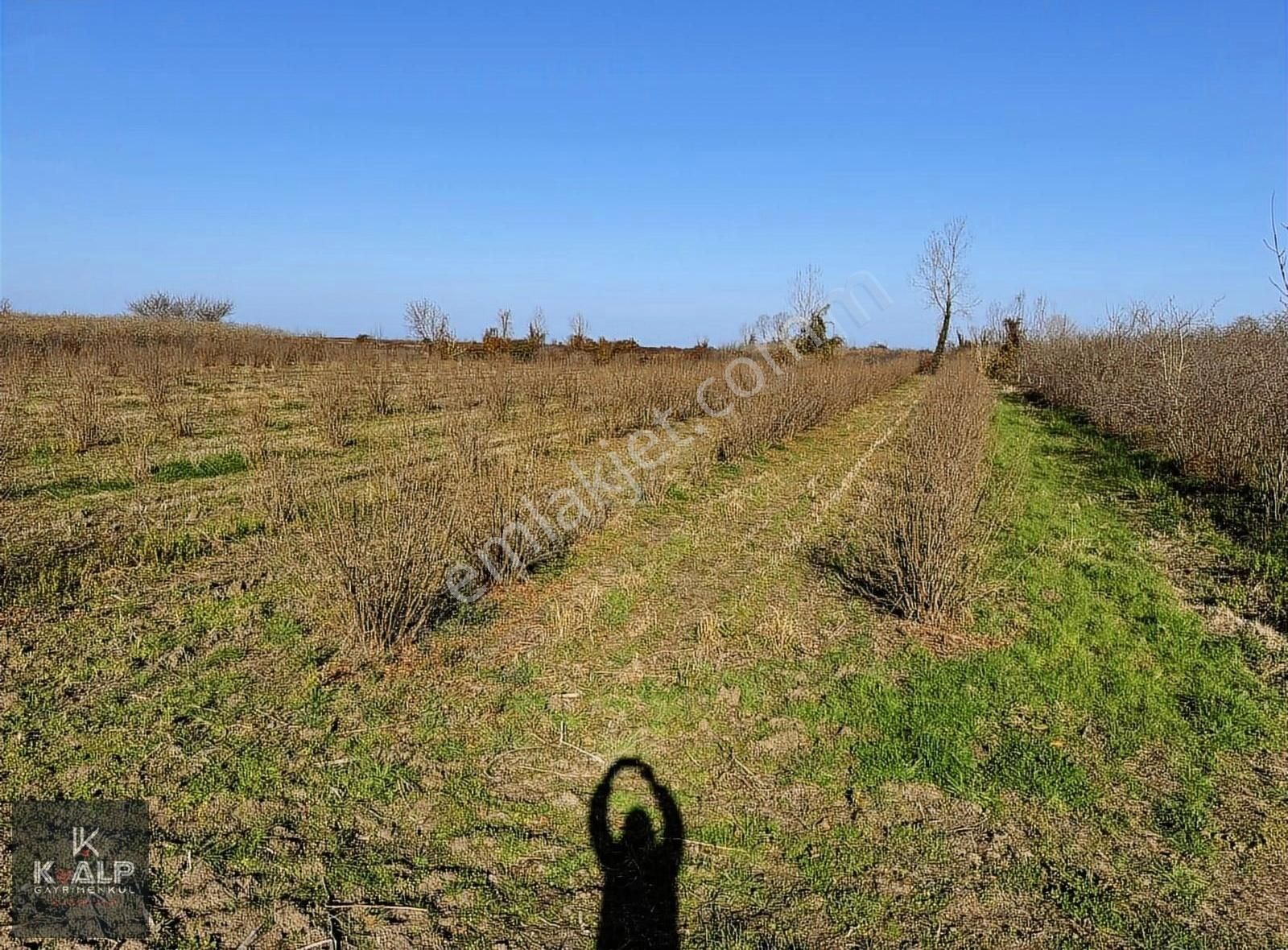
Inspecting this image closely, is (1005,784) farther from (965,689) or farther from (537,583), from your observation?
(537,583)

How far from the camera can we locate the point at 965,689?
3.47 metres

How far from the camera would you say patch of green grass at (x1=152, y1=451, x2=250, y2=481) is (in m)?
7.26

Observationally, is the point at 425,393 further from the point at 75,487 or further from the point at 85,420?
the point at 75,487

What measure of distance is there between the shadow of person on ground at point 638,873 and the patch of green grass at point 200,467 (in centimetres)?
677

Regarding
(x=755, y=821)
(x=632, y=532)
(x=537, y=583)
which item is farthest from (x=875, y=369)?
(x=755, y=821)

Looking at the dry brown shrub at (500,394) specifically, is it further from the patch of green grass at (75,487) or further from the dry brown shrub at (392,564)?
the dry brown shrub at (392,564)

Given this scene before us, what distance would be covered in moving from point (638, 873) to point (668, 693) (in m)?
1.18

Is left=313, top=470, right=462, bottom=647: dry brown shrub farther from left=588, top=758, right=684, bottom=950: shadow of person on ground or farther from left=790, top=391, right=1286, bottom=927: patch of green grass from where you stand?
left=790, top=391, right=1286, bottom=927: patch of green grass

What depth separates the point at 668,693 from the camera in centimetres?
342

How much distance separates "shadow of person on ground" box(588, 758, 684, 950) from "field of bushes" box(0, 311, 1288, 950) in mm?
40

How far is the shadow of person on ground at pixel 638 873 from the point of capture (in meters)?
2.05

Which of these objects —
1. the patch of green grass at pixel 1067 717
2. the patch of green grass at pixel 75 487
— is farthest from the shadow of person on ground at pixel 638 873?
the patch of green grass at pixel 75 487

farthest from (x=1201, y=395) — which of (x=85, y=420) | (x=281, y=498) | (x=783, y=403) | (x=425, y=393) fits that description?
(x=85, y=420)

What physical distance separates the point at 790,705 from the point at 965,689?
961 millimetres
